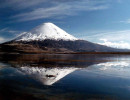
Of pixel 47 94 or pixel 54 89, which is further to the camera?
pixel 54 89

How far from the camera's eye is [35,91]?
13.6 metres

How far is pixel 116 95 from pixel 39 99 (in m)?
5.68

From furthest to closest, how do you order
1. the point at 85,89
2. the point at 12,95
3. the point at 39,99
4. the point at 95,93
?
1. the point at 85,89
2. the point at 95,93
3. the point at 12,95
4. the point at 39,99

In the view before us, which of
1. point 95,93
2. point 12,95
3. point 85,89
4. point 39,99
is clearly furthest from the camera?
point 85,89

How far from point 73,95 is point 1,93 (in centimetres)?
517

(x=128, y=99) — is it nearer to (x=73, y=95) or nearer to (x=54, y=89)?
(x=73, y=95)

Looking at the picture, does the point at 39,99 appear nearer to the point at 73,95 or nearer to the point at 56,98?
the point at 56,98

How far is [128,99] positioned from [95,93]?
2.48 metres

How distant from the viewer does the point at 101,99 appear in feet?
39.6

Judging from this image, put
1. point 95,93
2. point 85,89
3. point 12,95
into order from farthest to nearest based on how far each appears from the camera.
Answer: point 85,89 < point 95,93 < point 12,95

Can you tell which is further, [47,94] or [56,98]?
[47,94]

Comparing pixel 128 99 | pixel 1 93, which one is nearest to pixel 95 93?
pixel 128 99

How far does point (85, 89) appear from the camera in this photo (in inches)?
586

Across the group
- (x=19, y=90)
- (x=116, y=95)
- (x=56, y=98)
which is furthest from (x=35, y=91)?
(x=116, y=95)
